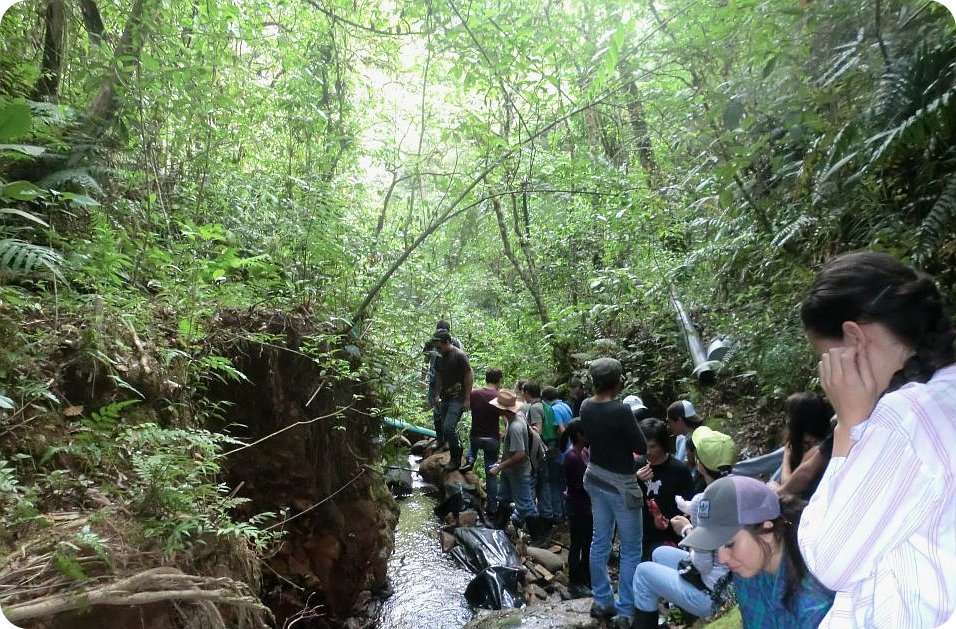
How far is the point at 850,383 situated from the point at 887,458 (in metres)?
0.22

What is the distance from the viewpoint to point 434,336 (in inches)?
265

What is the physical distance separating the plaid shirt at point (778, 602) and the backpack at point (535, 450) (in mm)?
4353

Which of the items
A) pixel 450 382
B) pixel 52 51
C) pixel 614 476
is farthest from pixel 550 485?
pixel 52 51

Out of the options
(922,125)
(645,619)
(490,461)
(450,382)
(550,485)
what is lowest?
(550,485)

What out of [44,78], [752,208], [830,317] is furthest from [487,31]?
[830,317]

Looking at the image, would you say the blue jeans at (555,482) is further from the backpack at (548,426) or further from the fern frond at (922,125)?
the fern frond at (922,125)

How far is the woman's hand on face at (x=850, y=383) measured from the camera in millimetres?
1264

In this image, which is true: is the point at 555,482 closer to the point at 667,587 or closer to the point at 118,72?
the point at 667,587

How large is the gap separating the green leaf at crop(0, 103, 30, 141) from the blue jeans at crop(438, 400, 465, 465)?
573cm

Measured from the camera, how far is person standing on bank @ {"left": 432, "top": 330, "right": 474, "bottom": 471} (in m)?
7.02

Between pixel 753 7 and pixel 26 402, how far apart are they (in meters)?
4.10

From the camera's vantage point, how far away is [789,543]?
1.77 meters

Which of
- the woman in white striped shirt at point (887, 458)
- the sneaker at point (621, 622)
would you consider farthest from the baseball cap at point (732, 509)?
the sneaker at point (621, 622)

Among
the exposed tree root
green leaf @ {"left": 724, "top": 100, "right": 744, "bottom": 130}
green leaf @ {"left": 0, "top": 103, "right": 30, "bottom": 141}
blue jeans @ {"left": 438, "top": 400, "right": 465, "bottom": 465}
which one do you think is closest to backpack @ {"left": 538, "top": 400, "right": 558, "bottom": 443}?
blue jeans @ {"left": 438, "top": 400, "right": 465, "bottom": 465}
